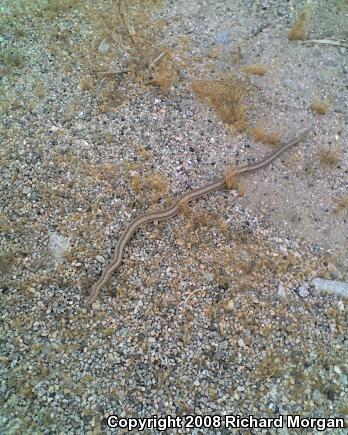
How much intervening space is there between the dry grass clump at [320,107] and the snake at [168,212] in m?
0.54

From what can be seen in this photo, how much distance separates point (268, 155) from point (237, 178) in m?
0.67

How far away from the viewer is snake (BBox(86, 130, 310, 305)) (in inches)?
221

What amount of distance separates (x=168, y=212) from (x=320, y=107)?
3.24 meters

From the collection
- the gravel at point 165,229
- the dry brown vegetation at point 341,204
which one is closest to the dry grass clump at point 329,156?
the gravel at point 165,229

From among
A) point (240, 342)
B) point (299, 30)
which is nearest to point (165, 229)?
point (240, 342)

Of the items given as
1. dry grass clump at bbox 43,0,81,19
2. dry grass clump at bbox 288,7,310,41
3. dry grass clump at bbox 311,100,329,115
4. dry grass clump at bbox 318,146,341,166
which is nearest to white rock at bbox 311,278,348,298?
dry grass clump at bbox 318,146,341,166

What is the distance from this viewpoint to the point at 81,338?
17.0 ft

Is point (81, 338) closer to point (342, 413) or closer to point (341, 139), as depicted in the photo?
point (342, 413)

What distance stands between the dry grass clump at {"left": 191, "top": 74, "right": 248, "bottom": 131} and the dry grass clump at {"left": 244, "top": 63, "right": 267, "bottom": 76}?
0.95 feet

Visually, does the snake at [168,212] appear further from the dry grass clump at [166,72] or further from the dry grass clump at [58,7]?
the dry grass clump at [58,7]

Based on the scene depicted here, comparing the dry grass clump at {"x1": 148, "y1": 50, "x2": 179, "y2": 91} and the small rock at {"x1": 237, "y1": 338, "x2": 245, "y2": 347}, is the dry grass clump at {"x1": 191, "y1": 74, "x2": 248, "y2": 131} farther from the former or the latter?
the small rock at {"x1": 237, "y1": 338, "x2": 245, "y2": 347}

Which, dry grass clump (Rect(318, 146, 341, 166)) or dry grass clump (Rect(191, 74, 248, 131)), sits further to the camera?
dry grass clump (Rect(191, 74, 248, 131))

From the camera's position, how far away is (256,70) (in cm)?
787

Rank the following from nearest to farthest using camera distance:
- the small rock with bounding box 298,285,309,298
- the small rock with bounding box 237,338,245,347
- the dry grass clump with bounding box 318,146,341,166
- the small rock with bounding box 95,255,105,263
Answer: the small rock with bounding box 237,338,245,347 → the small rock with bounding box 298,285,309,298 → the small rock with bounding box 95,255,105,263 → the dry grass clump with bounding box 318,146,341,166
